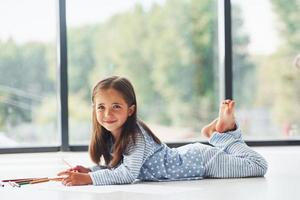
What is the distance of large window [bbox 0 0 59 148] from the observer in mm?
2799

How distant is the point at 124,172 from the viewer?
1803 mm

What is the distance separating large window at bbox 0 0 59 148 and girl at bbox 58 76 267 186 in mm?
957

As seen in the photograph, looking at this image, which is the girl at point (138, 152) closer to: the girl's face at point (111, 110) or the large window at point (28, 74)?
the girl's face at point (111, 110)

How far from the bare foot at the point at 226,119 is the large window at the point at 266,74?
95 cm

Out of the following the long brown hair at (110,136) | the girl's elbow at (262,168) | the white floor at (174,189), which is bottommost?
the white floor at (174,189)

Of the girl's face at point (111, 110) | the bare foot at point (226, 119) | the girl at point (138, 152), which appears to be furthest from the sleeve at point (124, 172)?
the bare foot at point (226, 119)

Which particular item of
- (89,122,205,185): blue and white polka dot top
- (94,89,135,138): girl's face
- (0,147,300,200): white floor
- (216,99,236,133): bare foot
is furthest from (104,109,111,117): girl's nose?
(216,99,236,133): bare foot

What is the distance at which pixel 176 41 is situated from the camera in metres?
2.93

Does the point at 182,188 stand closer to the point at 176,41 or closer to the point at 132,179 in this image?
the point at 132,179

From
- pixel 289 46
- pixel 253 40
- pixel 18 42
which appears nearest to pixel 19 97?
pixel 18 42

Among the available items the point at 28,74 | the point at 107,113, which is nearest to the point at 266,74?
the point at 28,74

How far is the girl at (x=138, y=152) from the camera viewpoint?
181 centimetres

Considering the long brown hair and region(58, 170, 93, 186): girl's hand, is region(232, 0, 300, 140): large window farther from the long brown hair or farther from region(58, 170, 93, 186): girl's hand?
region(58, 170, 93, 186): girl's hand

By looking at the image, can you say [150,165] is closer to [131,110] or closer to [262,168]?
[131,110]
